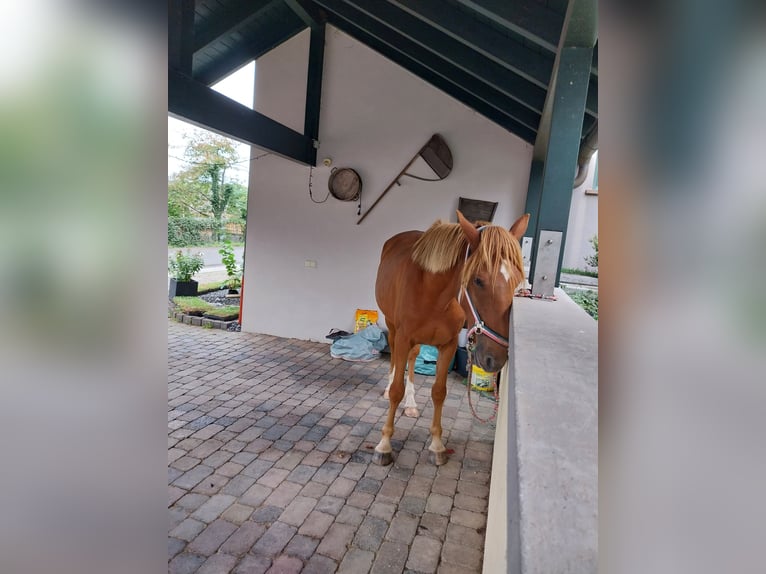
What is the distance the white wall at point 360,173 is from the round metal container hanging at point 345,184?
10 cm

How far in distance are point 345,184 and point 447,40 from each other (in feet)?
7.33

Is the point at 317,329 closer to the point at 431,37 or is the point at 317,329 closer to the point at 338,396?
the point at 338,396

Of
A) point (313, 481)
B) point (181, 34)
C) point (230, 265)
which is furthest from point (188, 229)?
point (313, 481)

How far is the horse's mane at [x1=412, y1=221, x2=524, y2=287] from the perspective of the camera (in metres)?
1.75

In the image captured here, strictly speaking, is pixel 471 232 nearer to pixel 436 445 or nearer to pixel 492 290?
pixel 492 290

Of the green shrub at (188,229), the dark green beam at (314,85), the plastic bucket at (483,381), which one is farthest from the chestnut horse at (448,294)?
the green shrub at (188,229)

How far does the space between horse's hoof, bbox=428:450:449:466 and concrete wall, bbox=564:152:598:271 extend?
287 centimetres

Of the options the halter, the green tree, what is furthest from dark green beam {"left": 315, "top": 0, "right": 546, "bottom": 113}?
the green tree

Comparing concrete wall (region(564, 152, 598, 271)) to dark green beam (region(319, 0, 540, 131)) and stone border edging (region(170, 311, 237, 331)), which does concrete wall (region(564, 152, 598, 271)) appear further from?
stone border edging (region(170, 311, 237, 331))

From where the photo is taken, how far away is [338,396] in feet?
11.8
